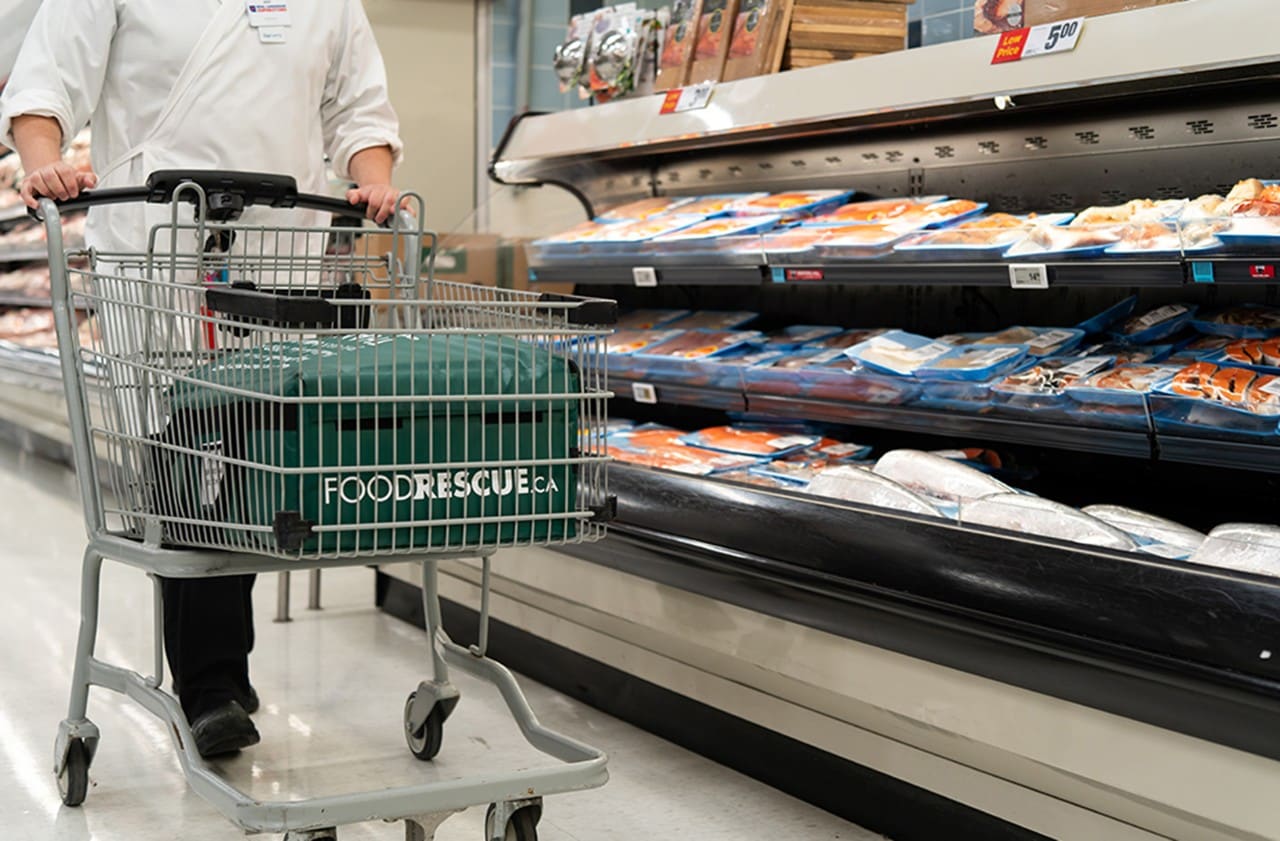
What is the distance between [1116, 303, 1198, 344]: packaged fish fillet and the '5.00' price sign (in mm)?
571

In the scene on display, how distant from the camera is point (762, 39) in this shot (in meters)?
3.16

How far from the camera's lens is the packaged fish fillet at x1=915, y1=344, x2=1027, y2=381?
2617 mm

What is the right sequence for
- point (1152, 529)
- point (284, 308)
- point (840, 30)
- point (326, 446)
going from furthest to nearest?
point (840, 30) < point (1152, 529) < point (326, 446) < point (284, 308)

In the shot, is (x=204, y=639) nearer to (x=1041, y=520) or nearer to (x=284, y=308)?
(x=284, y=308)

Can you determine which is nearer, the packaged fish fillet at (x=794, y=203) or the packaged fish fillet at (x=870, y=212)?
the packaged fish fillet at (x=870, y=212)

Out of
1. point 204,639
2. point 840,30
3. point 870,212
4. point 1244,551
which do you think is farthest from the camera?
point 840,30

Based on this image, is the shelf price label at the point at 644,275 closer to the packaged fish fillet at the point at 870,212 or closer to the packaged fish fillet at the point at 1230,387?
the packaged fish fillet at the point at 870,212

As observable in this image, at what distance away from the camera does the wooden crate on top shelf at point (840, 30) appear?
3.15 metres

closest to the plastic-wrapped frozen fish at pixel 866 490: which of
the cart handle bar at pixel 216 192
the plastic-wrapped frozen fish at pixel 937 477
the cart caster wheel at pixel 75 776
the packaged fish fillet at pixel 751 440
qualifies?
the plastic-wrapped frozen fish at pixel 937 477

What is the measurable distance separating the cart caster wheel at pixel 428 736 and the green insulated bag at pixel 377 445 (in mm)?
834

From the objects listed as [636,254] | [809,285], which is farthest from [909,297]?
[636,254]

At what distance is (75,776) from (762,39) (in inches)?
81.7

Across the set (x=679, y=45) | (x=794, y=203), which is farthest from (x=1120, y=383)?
(x=679, y=45)

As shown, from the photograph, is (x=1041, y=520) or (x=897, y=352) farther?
(x=897, y=352)
